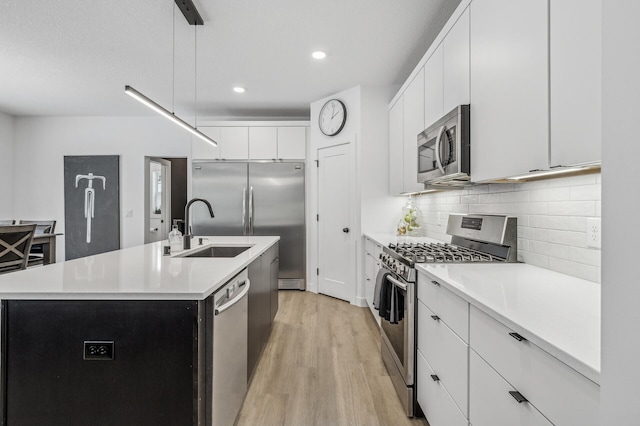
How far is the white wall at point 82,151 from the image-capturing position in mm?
5375

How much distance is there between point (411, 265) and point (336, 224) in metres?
2.53

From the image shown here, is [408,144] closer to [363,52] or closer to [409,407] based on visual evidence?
[363,52]

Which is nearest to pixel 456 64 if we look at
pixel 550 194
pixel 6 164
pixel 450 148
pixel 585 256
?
pixel 450 148

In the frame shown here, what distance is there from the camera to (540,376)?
85 centimetres

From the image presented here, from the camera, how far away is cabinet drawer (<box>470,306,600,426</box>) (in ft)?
2.33

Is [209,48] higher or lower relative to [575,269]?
higher

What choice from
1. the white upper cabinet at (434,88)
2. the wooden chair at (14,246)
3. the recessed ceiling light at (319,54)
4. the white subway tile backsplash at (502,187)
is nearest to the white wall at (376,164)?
the recessed ceiling light at (319,54)

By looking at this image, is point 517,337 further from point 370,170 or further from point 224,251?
point 370,170

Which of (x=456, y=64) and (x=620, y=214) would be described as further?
(x=456, y=64)

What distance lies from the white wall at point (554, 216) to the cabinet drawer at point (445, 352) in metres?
0.62

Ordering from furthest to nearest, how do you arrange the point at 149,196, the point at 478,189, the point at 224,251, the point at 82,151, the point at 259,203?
the point at 149,196, the point at 82,151, the point at 259,203, the point at 224,251, the point at 478,189

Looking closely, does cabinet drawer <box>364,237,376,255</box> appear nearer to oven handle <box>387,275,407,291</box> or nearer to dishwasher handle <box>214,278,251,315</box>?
oven handle <box>387,275,407,291</box>

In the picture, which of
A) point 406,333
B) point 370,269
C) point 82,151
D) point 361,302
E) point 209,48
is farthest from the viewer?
point 82,151

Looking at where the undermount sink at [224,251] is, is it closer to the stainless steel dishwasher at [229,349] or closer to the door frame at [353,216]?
the stainless steel dishwasher at [229,349]
